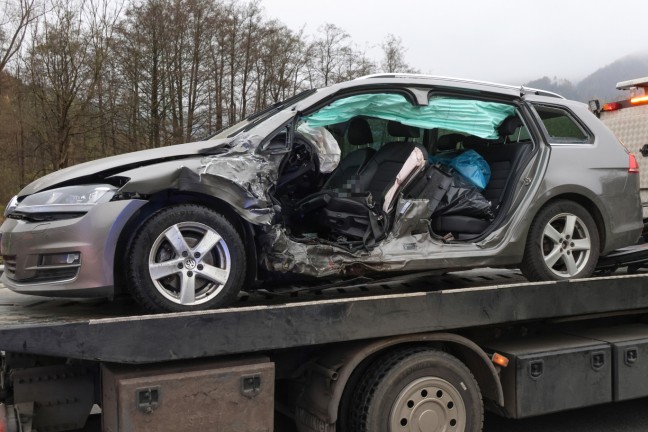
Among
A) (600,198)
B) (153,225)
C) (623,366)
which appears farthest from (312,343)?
(600,198)

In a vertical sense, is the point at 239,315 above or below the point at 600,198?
below

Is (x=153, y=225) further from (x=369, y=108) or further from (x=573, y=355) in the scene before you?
(x=573, y=355)

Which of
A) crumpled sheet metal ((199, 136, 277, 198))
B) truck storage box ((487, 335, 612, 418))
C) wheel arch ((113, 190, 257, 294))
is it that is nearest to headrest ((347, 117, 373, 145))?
crumpled sheet metal ((199, 136, 277, 198))

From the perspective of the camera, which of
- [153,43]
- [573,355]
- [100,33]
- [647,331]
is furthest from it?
[153,43]

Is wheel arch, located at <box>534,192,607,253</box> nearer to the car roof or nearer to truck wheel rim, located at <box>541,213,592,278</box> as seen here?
truck wheel rim, located at <box>541,213,592,278</box>

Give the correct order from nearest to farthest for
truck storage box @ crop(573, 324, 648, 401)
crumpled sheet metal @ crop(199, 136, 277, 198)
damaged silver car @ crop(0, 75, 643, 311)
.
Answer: damaged silver car @ crop(0, 75, 643, 311) → crumpled sheet metal @ crop(199, 136, 277, 198) → truck storage box @ crop(573, 324, 648, 401)

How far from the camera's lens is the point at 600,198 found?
472 cm

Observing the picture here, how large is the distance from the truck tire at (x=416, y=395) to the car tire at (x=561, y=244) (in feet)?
3.71

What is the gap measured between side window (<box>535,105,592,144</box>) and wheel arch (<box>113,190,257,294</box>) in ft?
8.40

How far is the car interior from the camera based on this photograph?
4203 mm

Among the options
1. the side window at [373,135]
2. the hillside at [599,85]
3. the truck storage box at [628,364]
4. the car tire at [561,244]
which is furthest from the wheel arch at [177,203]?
the hillside at [599,85]

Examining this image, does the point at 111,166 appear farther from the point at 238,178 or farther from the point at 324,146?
the point at 324,146

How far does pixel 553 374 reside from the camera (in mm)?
4070

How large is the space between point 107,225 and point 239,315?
0.85m
